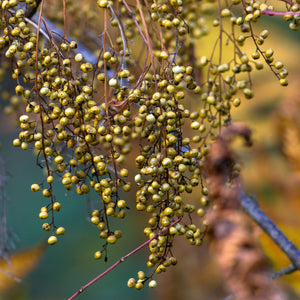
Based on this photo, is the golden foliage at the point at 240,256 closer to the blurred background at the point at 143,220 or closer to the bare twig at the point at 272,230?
the bare twig at the point at 272,230

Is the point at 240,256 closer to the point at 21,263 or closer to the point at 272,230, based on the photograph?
the point at 272,230

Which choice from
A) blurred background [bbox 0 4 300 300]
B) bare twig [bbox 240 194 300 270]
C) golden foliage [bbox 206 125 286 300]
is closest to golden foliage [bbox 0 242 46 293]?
blurred background [bbox 0 4 300 300]

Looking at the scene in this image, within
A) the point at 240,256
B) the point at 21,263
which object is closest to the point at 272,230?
the point at 240,256

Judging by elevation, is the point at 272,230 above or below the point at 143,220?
below

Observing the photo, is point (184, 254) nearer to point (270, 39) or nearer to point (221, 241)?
point (270, 39)

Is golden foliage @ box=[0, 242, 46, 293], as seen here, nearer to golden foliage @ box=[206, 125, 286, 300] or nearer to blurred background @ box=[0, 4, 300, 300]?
blurred background @ box=[0, 4, 300, 300]

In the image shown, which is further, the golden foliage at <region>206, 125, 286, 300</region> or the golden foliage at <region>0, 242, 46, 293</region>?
the golden foliage at <region>0, 242, 46, 293</region>

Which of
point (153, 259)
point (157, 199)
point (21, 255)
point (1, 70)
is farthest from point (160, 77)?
point (21, 255)

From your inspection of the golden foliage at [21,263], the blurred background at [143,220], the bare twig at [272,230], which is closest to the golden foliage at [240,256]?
the bare twig at [272,230]
